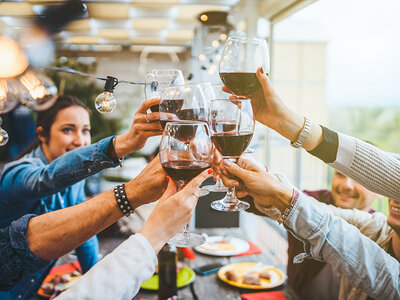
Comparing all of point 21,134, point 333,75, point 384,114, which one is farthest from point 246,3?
point 384,114

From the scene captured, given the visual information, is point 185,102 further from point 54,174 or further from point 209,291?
point 209,291

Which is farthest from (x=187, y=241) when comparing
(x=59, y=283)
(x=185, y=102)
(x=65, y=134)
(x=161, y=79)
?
(x=65, y=134)

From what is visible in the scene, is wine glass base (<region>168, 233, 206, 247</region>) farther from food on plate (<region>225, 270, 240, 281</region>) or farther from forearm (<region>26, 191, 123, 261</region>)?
food on plate (<region>225, 270, 240, 281</region>)

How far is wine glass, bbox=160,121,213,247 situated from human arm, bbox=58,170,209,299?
4cm

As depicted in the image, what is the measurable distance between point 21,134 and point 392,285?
200 inches

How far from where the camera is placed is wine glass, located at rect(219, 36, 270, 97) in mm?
928

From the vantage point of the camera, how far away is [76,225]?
1.01m

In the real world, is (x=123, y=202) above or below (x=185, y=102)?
below

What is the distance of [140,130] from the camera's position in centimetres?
121

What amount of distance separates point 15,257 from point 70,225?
16 centimetres

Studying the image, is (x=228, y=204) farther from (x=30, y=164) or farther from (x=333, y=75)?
(x=333, y=75)

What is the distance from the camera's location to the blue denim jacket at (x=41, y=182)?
141cm

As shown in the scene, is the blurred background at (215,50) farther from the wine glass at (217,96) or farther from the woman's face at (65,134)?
the woman's face at (65,134)

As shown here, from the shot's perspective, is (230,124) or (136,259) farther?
(230,124)
